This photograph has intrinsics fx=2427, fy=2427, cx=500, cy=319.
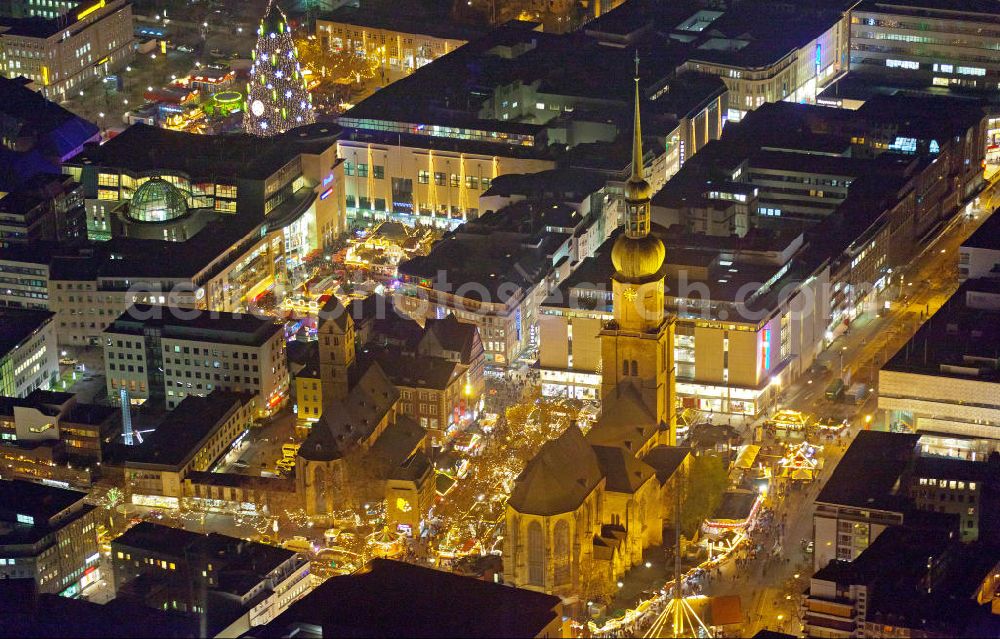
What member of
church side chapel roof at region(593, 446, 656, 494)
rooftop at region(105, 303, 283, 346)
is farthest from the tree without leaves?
rooftop at region(105, 303, 283, 346)

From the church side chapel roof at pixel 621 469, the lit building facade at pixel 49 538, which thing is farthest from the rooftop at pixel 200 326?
the church side chapel roof at pixel 621 469

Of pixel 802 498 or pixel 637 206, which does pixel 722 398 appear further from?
pixel 637 206

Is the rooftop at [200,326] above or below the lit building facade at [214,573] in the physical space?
above

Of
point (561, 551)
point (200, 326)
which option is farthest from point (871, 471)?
point (200, 326)

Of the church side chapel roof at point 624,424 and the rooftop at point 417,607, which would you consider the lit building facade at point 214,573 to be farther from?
the church side chapel roof at point 624,424

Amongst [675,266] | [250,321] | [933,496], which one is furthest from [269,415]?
[933,496]

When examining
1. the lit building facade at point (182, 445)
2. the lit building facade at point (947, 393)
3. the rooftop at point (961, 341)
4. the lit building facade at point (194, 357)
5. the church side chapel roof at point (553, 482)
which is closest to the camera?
the church side chapel roof at point (553, 482)
